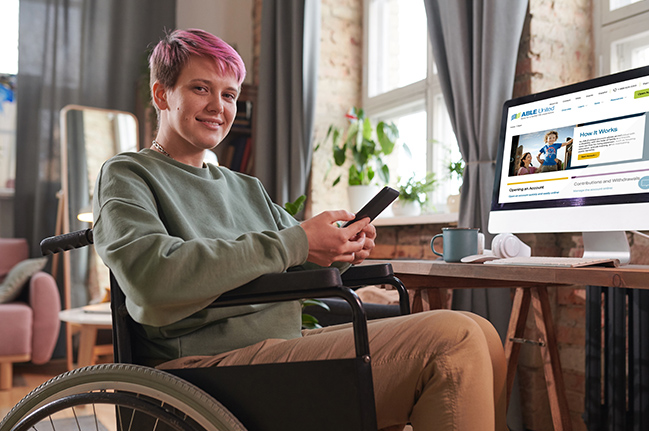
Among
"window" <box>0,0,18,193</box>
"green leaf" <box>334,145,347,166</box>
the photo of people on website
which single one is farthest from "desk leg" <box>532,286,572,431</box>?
"window" <box>0,0,18,193</box>

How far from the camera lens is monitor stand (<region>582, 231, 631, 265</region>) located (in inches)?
57.8

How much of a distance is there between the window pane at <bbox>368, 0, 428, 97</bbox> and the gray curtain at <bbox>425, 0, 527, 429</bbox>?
2.97ft

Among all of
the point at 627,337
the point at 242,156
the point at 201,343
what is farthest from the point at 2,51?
the point at 627,337

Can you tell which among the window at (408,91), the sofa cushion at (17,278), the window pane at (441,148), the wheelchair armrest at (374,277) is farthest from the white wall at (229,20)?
the wheelchair armrest at (374,277)

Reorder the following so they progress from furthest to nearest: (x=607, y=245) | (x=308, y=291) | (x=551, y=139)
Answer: (x=551, y=139)
(x=607, y=245)
(x=308, y=291)

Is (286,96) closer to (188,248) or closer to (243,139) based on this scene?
(243,139)

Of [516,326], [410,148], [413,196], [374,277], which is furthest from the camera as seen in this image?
[410,148]

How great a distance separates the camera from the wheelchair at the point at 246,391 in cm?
82

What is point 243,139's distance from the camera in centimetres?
403

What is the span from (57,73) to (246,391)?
12.5ft

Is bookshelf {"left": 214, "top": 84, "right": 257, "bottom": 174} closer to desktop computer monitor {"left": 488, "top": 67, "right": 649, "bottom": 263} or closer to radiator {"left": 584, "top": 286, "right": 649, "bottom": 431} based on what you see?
desktop computer monitor {"left": 488, "top": 67, "right": 649, "bottom": 263}

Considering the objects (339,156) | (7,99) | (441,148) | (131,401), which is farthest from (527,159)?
(7,99)

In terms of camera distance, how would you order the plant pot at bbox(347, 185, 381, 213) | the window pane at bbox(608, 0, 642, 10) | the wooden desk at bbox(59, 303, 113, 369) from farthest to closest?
the plant pot at bbox(347, 185, 381, 213), the wooden desk at bbox(59, 303, 113, 369), the window pane at bbox(608, 0, 642, 10)

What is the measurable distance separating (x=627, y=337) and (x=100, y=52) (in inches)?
150
